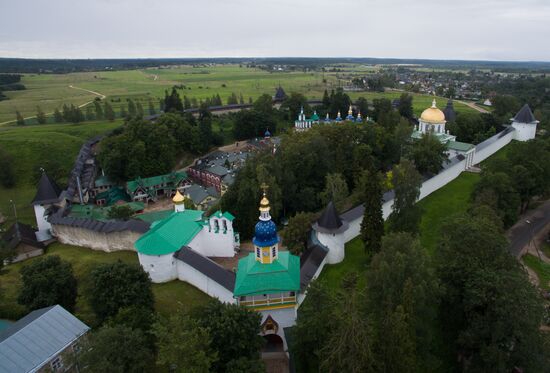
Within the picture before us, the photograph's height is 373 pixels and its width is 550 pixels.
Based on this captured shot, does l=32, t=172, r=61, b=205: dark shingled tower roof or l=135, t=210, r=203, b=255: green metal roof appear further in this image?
l=32, t=172, r=61, b=205: dark shingled tower roof

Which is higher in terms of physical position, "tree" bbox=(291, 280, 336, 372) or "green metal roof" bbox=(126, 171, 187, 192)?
"tree" bbox=(291, 280, 336, 372)

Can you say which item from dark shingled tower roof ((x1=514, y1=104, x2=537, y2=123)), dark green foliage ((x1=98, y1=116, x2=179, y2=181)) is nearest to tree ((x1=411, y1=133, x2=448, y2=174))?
dark shingled tower roof ((x1=514, y1=104, x2=537, y2=123))

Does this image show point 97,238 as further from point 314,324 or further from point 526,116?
point 526,116

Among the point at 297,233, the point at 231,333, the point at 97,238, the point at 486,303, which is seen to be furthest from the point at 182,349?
the point at 97,238

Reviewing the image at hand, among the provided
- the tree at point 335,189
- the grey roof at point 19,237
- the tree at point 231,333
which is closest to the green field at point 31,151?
the grey roof at point 19,237

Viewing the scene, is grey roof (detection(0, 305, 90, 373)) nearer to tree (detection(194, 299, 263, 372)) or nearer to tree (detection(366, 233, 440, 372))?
tree (detection(194, 299, 263, 372))

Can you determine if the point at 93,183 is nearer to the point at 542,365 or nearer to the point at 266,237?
the point at 266,237

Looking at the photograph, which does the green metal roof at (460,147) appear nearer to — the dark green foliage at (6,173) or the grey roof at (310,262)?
the grey roof at (310,262)
